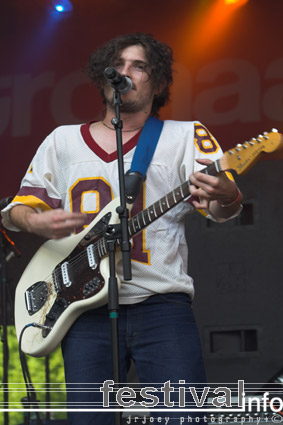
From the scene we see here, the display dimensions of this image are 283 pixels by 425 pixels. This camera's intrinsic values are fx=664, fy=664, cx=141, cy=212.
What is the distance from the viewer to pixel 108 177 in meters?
2.31

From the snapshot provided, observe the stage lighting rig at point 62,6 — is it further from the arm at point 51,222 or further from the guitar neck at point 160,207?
the guitar neck at point 160,207

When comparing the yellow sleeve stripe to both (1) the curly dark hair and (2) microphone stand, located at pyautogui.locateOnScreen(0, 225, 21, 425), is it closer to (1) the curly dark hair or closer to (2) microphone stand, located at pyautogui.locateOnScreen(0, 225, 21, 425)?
(1) the curly dark hair

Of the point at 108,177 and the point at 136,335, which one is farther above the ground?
the point at 108,177

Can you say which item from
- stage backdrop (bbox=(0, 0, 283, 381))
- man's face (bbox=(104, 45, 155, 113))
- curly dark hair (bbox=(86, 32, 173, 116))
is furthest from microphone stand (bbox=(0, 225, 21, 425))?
man's face (bbox=(104, 45, 155, 113))

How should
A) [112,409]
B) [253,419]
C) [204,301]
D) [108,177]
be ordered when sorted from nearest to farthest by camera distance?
[112,409] < [108,177] < [253,419] < [204,301]

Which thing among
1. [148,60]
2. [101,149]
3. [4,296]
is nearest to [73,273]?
[101,149]

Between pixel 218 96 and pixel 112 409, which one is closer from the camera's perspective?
pixel 112 409

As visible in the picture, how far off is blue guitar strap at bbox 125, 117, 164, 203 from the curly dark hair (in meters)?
0.23

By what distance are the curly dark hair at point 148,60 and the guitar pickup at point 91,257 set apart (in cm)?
69

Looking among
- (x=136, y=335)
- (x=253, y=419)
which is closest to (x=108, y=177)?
(x=136, y=335)

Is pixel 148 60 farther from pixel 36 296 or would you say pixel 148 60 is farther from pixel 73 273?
pixel 36 296

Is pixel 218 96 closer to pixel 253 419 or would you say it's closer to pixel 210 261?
pixel 210 261

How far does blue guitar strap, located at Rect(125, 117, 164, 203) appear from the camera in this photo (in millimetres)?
2195

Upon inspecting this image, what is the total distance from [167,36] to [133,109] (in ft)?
A: 7.12
